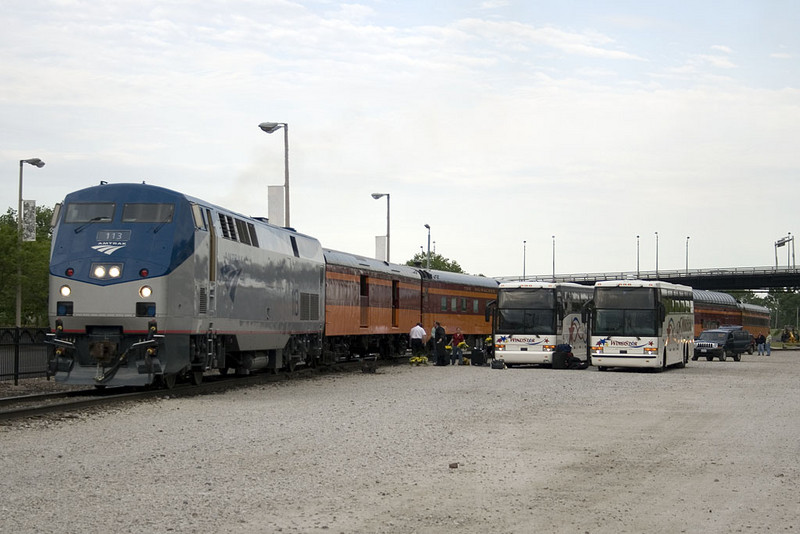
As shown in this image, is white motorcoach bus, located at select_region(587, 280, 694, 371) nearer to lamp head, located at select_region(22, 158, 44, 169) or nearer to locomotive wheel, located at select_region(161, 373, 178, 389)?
locomotive wheel, located at select_region(161, 373, 178, 389)

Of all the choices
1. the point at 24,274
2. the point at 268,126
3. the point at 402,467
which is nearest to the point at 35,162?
the point at 24,274

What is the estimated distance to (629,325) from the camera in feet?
123

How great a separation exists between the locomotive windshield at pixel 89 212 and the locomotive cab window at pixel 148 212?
0.33 meters

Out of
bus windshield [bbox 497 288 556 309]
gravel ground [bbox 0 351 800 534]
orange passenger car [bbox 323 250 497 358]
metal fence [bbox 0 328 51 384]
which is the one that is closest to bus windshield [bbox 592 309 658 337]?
bus windshield [bbox 497 288 556 309]

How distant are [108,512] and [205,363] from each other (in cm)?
1366

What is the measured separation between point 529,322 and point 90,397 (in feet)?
70.1

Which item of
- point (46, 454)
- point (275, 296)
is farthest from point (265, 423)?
point (275, 296)

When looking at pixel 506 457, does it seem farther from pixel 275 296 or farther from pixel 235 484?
pixel 275 296

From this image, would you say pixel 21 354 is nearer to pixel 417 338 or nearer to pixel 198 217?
pixel 198 217

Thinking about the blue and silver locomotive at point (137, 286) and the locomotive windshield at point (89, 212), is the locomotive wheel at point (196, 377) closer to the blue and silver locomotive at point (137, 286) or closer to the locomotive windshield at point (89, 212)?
the blue and silver locomotive at point (137, 286)

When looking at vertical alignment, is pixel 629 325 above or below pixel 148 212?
below

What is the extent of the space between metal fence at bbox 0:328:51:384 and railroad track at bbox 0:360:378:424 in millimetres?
2464

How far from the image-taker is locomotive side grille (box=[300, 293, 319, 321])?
30.7 m

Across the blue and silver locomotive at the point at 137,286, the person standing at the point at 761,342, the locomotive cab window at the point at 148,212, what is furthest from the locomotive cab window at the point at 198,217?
the person standing at the point at 761,342
